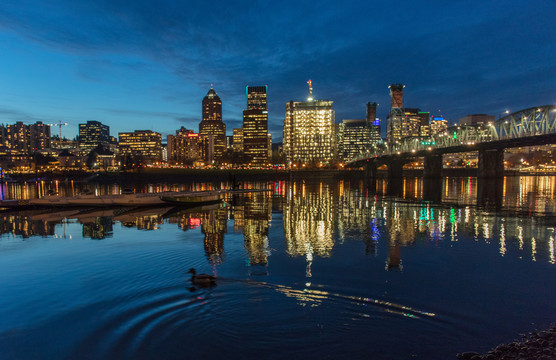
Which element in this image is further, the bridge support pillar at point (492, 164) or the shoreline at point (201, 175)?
the shoreline at point (201, 175)

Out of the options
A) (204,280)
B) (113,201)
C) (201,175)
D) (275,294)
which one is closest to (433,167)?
(201,175)

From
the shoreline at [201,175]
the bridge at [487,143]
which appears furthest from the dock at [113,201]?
the shoreline at [201,175]

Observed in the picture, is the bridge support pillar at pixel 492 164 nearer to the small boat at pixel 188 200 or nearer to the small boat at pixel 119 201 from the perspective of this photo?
the small boat at pixel 188 200

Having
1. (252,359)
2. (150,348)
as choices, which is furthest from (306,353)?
(150,348)

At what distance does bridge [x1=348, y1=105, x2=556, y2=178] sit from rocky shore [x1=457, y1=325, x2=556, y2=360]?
77.2 meters

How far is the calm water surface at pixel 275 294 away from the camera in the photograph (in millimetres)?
7840

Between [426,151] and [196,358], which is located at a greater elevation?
[426,151]

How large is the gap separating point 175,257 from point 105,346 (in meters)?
7.32

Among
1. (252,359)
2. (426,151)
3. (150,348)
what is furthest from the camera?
(426,151)

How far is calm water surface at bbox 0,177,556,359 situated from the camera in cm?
784

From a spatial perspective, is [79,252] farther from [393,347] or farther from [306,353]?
[393,347]

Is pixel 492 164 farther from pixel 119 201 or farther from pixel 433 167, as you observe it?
pixel 119 201

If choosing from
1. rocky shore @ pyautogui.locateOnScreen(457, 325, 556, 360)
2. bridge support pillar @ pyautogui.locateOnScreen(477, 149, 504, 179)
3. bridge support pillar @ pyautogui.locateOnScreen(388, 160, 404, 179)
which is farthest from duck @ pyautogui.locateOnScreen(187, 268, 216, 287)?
bridge support pillar @ pyautogui.locateOnScreen(388, 160, 404, 179)

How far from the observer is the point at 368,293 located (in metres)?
10.6
